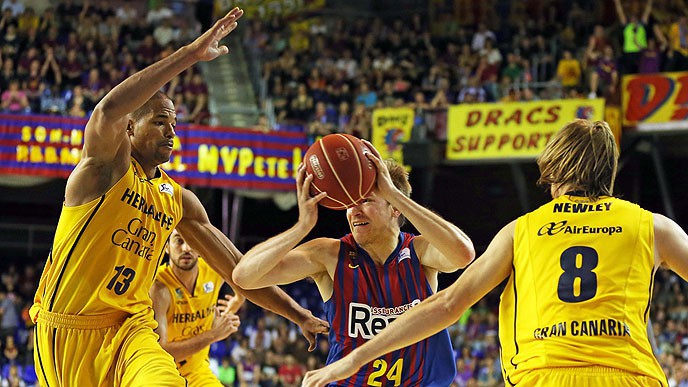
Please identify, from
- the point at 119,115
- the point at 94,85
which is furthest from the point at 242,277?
the point at 94,85

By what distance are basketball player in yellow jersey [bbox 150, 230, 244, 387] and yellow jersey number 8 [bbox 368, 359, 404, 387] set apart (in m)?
1.91

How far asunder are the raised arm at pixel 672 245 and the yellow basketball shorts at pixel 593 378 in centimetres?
40

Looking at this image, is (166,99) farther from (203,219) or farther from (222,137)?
(222,137)

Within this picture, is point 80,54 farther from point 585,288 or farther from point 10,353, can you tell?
point 585,288

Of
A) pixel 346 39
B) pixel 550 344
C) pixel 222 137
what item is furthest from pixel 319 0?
pixel 550 344

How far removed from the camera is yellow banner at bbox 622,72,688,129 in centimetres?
1639

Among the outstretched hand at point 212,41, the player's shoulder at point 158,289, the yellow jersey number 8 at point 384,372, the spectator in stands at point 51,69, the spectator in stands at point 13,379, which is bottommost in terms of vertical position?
the spectator in stands at point 13,379

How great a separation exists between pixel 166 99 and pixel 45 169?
13.1 metres

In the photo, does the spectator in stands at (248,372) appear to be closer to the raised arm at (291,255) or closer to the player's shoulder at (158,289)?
the player's shoulder at (158,289)

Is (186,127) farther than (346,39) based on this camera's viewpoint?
No

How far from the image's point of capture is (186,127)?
17984 mm

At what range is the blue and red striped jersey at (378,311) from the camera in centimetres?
513

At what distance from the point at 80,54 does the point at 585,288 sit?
1869 centimetres

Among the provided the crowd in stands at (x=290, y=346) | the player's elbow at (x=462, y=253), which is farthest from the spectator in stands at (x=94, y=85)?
the player's elbow at (x=462, y=253)
